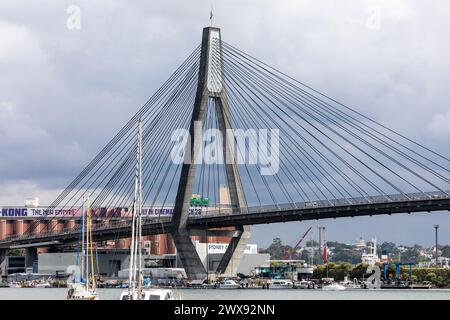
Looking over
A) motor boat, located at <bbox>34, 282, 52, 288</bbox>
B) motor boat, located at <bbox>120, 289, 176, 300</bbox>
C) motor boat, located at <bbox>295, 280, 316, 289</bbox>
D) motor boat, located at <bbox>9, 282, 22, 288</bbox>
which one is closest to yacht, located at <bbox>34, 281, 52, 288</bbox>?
motor boat, located at <bbox>34, 282, 52, 288</bbox>

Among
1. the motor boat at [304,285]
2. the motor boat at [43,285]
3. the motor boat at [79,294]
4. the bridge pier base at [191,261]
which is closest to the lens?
the motor boat at [79,294]

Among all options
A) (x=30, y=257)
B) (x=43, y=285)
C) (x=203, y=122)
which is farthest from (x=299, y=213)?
(x=30, y=257)

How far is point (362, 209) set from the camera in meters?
90.1

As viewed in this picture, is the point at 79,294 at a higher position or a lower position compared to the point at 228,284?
higher

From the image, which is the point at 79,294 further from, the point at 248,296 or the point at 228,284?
the point at 228,284

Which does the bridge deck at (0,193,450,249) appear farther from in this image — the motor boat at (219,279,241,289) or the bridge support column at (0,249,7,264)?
the bridge support column at (0,249,7,264)

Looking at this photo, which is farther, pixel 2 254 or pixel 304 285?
pixel 2 254

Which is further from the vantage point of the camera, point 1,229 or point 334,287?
point 1,229

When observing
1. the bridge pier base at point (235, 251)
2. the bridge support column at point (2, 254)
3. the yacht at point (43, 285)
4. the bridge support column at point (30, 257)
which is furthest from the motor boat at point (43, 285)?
the bridge pier base at point (235, 251)

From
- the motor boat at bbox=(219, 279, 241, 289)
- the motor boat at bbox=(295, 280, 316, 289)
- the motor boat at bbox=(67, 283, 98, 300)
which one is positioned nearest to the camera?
the motor boat at bbox=(67, 283, 98, 300)

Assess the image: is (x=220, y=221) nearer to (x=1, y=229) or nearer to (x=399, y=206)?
(x=399, y=206)

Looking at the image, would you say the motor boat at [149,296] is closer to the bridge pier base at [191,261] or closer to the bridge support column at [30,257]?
the bridge pier base at [191,261]

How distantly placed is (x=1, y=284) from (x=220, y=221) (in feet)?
147
